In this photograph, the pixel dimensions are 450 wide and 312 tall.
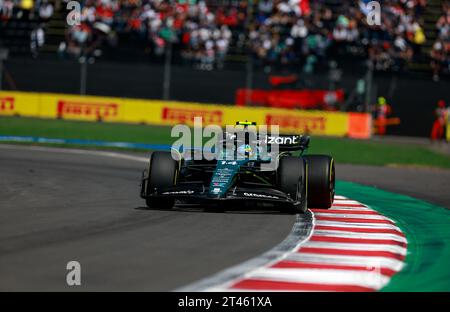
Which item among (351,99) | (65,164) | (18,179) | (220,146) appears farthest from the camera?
(351,99)

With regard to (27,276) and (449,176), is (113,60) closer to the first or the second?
(449,176)

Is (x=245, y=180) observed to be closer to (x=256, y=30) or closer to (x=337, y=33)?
(x=337, y=33)

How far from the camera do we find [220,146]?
1324 cm

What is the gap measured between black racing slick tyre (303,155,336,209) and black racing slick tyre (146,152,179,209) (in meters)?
1.93

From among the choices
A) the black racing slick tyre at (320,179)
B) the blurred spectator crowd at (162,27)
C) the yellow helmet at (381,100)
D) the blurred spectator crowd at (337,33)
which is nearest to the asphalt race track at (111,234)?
the black racing slick tyre at (320,179)

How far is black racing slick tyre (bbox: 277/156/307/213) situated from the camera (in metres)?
12.3

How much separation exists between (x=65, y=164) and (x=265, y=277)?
13.0m

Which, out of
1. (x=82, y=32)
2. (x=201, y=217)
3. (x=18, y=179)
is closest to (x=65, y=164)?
(x=18, y=179)

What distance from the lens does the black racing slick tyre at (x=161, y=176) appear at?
12547 mm

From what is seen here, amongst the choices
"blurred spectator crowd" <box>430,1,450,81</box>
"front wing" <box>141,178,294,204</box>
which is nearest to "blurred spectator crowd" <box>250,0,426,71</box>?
"blurred spectator crowd" <box>430,1,450,81</box>

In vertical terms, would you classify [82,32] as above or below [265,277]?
above

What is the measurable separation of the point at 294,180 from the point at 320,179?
3.29 feet

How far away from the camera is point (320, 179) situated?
1322 centimetres

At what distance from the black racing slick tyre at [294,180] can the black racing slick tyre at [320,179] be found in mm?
660
